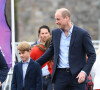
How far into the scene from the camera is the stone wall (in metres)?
36.5

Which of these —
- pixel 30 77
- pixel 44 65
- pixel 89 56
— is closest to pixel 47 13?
pixel 44 65

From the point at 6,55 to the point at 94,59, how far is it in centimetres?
212

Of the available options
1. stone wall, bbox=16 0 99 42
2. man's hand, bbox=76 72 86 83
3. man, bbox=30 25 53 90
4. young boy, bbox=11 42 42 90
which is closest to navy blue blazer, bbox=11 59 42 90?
young boy, bbox=11 42 42 90

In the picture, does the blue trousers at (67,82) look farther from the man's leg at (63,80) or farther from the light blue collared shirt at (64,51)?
the light blue collared shirt at (64,51)

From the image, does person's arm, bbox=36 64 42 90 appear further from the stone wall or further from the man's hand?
the stone wall

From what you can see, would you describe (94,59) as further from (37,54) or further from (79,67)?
(37,54)

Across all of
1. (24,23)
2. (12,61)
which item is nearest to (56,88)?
(12,61)

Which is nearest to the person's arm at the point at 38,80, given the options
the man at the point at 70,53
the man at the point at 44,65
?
the man at the point at 70,53

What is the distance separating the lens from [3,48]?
1028 cm

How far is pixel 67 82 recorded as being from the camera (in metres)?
8.85

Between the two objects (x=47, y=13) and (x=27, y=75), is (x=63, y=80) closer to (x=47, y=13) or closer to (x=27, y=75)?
(x=27, y=75)

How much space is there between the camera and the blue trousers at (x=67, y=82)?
8844 mm

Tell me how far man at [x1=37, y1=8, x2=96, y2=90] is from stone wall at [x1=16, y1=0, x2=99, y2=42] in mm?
26825

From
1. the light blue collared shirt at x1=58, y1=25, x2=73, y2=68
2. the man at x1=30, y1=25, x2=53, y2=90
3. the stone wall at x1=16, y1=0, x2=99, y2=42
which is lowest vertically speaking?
the stone wall at x1=16, y1=0, x2=99, y2=42
